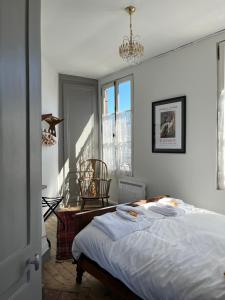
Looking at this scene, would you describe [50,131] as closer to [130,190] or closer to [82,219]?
[130,190]

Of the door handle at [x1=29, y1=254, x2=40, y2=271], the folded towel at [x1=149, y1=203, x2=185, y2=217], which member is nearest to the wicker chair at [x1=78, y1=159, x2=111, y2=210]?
the folded towel at [x1=149, y1=203, x2=185, y2=217]

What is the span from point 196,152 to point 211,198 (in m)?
0.62

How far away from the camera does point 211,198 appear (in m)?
3.28

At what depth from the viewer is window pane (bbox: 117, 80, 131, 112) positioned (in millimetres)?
4719

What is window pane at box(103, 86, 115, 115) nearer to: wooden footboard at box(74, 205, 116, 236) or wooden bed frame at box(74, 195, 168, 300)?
wooden bed frame at box(74, 195, 168, 300)

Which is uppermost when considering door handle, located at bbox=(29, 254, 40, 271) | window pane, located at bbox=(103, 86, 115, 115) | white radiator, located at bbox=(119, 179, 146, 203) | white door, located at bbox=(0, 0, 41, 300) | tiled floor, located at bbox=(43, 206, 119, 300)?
window pane, located at bbox=(103, 86, 115, 115)

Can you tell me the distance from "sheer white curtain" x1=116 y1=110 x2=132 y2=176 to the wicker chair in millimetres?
364

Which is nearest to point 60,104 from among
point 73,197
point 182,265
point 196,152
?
point 73,197

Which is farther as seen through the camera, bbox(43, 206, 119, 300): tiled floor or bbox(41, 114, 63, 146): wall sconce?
bbox(41, 114, 63, 146): wall sconce

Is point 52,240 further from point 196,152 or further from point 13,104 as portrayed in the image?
point 13,104

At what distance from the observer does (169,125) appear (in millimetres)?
3848

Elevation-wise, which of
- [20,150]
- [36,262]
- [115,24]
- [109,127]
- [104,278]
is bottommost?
[104,278]

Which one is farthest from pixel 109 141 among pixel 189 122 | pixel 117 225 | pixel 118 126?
pixel 117 225

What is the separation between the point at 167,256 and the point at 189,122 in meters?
2.20
